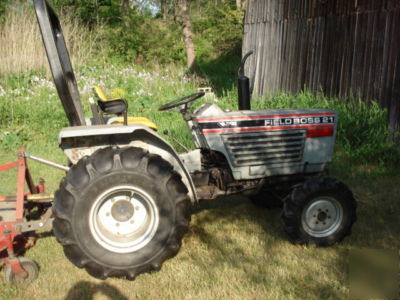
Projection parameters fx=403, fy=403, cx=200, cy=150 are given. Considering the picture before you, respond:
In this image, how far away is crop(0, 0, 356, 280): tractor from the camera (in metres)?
2.83

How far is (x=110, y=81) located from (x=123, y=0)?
10313mm

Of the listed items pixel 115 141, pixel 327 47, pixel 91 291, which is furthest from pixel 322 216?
pixel 327 47

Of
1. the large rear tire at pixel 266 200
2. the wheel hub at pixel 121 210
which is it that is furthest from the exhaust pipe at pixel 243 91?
the wheel hub at pixel 121 210

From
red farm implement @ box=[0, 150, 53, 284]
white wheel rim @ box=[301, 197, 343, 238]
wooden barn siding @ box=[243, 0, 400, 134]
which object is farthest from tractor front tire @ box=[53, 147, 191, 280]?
wooden barn siding @ box=[243, 0, 400, 134]

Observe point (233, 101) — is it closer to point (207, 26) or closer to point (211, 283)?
point (211, 283)

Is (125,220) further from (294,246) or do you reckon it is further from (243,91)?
(243,91)

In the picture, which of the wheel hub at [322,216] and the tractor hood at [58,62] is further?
Result: the wheel hub at [322,216]

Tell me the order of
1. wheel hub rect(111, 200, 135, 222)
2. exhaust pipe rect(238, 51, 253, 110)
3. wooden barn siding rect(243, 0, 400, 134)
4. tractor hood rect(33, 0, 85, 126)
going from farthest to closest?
wooden barn siding rect(243, 0, 400, 134), exhaust pipe rect(238, 51, 253, 110), wheel hub rect(111, 200, 135, 222), tractor hood rect(33, 0, 85, 126)

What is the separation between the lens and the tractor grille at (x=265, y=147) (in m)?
3.47

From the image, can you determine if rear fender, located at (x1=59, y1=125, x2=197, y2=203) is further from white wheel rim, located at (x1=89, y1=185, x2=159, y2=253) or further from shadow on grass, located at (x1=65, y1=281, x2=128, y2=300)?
shadow on grass, located at (x1=65, y1=281, x2=128, y2=300)

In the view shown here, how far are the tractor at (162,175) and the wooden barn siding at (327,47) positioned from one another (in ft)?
8.86

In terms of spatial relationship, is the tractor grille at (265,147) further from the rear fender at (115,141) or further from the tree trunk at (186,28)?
the tree trunk at (186,28)

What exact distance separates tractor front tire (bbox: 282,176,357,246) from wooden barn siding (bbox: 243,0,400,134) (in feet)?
9.50

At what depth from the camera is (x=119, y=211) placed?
3074 mm
